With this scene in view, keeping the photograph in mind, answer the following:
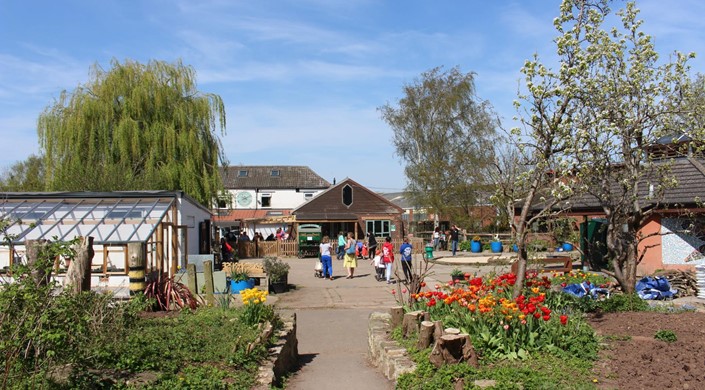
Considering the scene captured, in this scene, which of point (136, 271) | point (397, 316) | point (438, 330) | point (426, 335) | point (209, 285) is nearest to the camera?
point (438, 330)

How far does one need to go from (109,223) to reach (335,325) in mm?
6903

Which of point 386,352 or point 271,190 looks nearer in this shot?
point 386,352

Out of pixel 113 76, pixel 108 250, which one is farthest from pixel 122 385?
pixel 113 76

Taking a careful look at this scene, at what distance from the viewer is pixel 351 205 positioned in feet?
160

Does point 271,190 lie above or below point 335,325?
above

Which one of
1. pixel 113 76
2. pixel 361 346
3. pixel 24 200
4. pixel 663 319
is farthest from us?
pixel 113 76

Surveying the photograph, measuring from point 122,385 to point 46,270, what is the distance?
1.40 m

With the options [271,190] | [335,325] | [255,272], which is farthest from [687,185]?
[271,190]

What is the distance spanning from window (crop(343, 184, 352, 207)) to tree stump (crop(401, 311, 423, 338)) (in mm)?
39121

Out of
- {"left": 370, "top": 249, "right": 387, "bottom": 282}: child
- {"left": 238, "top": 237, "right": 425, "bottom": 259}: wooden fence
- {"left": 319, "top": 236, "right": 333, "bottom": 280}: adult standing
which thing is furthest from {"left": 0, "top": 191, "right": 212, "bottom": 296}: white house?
{"left": 238, "top": 237, "right": 425, "bottom": 259}: wooden fence

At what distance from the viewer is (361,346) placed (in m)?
12.3

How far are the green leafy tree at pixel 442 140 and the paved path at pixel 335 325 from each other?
69.1 ft

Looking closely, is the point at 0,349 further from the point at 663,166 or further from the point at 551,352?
the point at 663,166

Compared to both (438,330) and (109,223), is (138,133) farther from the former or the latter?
(438,330)
